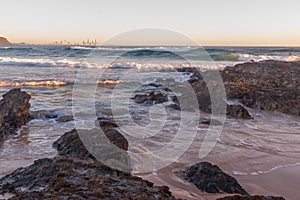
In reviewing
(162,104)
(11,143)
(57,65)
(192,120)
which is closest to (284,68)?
(162,104)

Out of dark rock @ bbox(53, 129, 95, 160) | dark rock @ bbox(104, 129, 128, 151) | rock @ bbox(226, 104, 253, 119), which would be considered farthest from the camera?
rock @ bbox(226, 104, 253, 119)

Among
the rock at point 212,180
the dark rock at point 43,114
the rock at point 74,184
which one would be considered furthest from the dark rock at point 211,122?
the rock at point 74,184

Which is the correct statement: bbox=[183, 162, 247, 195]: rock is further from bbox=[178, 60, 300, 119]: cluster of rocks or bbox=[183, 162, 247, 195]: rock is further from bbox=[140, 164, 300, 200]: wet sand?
bbox=[178, 60, 300, 119]: cluster of rocks

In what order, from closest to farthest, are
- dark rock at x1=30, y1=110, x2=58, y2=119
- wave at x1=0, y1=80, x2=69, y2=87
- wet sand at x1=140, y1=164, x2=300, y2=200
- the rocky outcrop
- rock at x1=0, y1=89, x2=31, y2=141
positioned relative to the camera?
1. wet sand at x1=140, y1=164, x2=300, y2=200
2. rock at x1=0, y1=89, x2=31, y2=141
3. dark rock at x1=30, y1=110, x2=58, y2=119
4. the rocky outcrop
5. wave at x1=0, y1=80, x2=69, y2=87

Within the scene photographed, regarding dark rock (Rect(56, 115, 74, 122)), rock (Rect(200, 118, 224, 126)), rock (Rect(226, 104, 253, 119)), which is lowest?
rock (Rect(200, 118, 224, 126))

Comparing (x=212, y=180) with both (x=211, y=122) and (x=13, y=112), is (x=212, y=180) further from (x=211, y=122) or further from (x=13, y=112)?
(x=13, y=112)

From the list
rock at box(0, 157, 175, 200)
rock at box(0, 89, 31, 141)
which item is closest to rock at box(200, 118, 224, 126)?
rock at box(0, 89, 31, 141)

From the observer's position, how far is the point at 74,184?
2.55 m

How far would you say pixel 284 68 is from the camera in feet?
49.5

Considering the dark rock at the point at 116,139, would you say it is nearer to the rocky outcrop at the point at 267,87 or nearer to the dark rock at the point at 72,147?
the dark rock at the point at 72,147

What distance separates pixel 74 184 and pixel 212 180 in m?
1.72

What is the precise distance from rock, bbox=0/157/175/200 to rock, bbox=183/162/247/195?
925mm

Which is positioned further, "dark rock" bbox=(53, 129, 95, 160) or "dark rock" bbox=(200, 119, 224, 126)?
"dark rock" bbox=(200, 119, 224, 126)

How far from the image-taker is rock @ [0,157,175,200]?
92.4 inches
